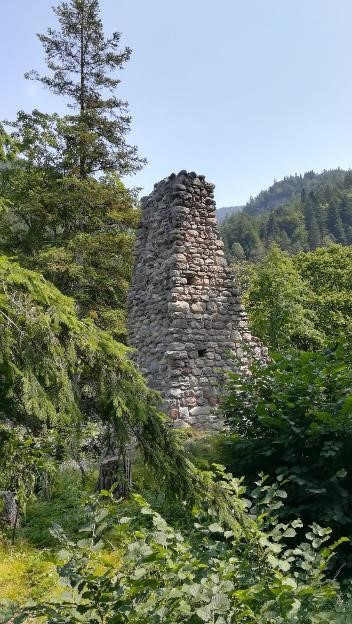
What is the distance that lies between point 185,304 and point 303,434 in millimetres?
4278

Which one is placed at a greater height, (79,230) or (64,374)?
(79,230)

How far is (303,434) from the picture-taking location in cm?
509

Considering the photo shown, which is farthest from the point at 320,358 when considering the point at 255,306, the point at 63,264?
the point at 255,306

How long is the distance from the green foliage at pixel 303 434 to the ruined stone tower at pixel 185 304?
2.58 m

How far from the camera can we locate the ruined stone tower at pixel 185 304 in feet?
28.5

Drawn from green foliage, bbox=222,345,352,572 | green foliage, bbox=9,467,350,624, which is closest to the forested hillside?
green foliage, bbox=222,345,352,572

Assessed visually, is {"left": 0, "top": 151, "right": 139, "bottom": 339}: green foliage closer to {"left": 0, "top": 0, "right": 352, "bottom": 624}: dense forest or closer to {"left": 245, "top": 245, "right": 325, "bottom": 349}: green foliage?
{"left": 0, "top": 0, "right": 352, "bottom": 624}: dense forest

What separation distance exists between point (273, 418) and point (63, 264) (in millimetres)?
9200

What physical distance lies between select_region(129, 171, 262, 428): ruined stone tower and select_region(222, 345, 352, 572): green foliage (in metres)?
2.58

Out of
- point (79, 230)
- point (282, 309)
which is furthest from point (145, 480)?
point (282, 309)

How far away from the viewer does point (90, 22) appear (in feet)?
53.5

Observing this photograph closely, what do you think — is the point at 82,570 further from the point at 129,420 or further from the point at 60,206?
the point at 60,206

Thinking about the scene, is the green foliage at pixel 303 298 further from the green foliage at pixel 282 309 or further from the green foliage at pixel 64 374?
the green foliage at pixel 64 374

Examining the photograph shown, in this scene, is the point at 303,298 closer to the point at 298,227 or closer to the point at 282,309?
the point at 282,309
